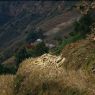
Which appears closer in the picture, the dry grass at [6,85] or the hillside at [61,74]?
the hillside at [61,74]

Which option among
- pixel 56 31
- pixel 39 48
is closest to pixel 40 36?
pixel 56 31

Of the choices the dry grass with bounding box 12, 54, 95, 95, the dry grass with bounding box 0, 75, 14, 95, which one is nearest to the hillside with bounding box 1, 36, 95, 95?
the dry grass with bounding box 12, 54, 95, 95

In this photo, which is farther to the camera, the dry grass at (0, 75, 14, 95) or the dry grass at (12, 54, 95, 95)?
the dry grass at (0, 75, 14, 95)

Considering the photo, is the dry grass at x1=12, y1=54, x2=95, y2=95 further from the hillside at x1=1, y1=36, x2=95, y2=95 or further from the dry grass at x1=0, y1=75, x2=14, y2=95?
the dry grass at x1=0, y1=75, x2=14, y2=95

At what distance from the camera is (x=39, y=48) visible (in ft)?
195

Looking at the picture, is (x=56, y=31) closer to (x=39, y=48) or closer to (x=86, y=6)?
(x=39, y=48)

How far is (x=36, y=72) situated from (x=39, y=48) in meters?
39.2

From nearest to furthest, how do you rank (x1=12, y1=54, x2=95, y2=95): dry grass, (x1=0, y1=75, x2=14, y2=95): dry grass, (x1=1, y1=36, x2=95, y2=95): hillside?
(x1=12, y1=54, x2=95, y2=95): dry grass, (x1=1, y1=36, x2=95, y2=95): hillside, (x1=0, y1=75, x2=14, y2=95): dry grass

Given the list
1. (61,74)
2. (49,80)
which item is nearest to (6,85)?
(49,80)

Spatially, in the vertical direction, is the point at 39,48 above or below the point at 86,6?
below

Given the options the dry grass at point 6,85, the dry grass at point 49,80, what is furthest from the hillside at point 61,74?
the dry grass at point 6,85

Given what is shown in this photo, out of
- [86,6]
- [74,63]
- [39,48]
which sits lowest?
[39,48]

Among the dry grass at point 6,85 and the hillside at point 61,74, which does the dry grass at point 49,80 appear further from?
the dry grass at point 6,85

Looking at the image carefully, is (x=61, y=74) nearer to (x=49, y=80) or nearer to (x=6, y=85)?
(x=49, y=80)
